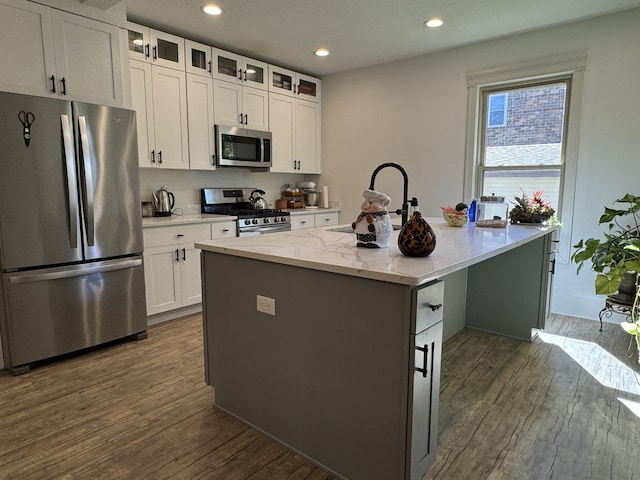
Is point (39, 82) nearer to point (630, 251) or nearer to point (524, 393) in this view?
point (524, 393)

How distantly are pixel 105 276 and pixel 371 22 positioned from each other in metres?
2.94

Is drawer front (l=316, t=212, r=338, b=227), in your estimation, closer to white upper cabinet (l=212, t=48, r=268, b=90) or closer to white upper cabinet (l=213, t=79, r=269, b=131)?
white upper cabinet (l=213, t=79, r=269, b=131)

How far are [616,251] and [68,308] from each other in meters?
3.89

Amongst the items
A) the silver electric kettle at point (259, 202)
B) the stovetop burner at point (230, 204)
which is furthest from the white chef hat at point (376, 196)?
the silver electric kettle at point (259, 202)

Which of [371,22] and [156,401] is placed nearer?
[156,401]

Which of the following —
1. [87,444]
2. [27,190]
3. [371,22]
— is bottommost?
[87,444]

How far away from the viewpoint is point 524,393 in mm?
2328

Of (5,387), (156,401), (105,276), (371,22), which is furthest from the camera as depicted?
(371,22)

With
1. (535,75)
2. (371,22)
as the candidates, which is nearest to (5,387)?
(371,22)

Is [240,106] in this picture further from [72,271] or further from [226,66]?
[72,271]

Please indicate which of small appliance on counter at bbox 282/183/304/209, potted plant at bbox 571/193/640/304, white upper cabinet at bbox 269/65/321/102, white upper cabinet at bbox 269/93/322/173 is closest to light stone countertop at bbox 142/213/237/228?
white upper cabinet at bbox 269/93/322/173

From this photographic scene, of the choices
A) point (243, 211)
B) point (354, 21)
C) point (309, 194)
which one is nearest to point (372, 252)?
point (354, 21)

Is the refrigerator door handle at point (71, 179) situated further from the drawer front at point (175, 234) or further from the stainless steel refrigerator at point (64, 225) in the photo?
the drawer front at point (175, 234)

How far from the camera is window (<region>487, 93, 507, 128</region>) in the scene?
4031 mm
